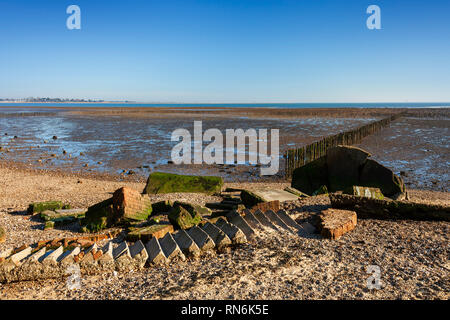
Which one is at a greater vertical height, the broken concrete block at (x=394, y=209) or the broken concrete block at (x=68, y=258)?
the broken concrete block at (x=394, y=209)

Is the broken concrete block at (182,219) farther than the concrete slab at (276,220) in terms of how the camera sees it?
Yes

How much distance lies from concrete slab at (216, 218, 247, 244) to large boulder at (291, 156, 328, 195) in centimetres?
745

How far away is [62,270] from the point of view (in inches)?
196

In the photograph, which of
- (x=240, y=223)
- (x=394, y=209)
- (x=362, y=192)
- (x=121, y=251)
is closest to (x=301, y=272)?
(x=240, y=223)

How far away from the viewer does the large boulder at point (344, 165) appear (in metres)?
12.1

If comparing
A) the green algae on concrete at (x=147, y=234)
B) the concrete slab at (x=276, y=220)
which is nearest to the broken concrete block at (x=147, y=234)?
the green algae on concrete at (x=147, y=234)

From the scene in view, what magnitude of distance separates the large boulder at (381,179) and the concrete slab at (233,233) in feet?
22.9

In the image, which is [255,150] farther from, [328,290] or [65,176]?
[328,290]

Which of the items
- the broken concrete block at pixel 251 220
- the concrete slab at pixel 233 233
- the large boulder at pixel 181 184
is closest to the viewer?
the concrete slab at pixel 233 233

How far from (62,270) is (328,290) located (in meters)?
3.92

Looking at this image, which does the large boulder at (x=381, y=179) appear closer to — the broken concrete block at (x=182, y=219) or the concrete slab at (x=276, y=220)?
the concrete slab at (x=276, y=220)

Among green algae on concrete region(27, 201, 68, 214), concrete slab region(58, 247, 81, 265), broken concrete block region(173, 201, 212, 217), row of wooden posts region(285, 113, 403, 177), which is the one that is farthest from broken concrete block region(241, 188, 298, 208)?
row of wooden posts region(285, 113, 403, 177)

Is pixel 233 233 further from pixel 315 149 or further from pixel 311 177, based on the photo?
pixel 315 149
